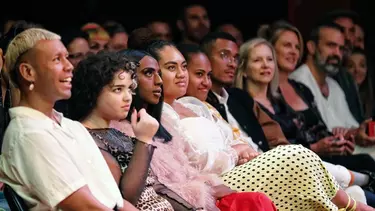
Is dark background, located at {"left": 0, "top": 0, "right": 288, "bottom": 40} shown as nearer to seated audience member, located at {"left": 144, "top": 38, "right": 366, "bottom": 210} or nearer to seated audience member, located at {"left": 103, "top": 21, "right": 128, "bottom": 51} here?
seated audience member, located at {"left": 103, "top": 21, "right": 128, "bottom": 51}

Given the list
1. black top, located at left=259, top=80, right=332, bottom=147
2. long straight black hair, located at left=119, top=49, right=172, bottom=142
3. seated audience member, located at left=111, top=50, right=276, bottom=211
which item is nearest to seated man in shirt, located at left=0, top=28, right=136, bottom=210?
seated audience member, located at left=111, top=50, right=276, bottom=211

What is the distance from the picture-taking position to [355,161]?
7695 millimetres

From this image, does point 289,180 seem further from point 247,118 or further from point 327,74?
point 327,74

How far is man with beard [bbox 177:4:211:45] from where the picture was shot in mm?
8539

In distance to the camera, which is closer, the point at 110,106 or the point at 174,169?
the point at 110,106

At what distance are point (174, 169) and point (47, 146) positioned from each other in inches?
45.7

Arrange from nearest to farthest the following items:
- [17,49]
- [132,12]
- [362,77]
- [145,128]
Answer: [17,49], [145,128], [132,12], [362,77]

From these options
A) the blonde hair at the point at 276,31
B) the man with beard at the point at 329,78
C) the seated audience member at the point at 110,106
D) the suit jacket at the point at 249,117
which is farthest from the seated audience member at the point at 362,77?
the seated audience member at the point at 110,106

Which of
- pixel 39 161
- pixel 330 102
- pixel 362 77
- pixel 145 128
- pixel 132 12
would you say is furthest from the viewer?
pixel 362 77

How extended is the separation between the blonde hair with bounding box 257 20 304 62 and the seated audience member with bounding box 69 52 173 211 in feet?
10.3

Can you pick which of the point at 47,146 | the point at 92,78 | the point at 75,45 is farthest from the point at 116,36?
the point at 47,146

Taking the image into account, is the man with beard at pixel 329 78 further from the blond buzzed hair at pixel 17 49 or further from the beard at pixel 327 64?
the blond buzzed hair at pixel 17 49

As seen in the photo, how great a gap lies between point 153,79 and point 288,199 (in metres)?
0.90

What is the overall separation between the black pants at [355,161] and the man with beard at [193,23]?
1.36 m
